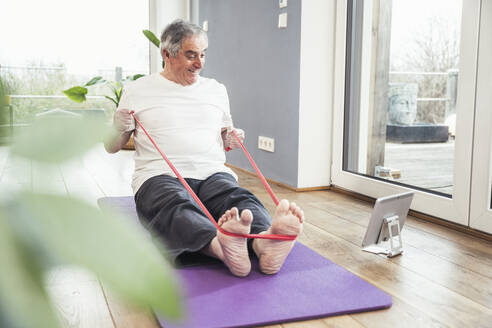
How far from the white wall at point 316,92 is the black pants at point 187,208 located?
118 centimetres

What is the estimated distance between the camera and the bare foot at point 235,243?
1474mm

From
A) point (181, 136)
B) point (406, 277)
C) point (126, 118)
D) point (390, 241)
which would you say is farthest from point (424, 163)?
point (126, 118)

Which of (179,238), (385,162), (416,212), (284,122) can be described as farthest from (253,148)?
(179,238)

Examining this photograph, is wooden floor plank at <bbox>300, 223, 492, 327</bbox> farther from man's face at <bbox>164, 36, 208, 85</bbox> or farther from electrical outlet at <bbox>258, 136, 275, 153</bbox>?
electrical outlet at <bbox>258, 136, 275, 153</bbox>

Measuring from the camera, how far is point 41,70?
0.28m

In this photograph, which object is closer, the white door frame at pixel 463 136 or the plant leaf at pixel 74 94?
the plant leaf at pixel 74 94

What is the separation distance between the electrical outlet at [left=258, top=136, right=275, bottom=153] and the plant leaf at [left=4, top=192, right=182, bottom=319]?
132 inches

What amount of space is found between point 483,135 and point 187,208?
1293 mm

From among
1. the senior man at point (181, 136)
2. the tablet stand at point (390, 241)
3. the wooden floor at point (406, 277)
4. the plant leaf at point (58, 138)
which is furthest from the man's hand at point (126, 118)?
the plant leaf at point (58, 138)

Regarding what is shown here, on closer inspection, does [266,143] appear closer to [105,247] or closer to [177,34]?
[177,34]

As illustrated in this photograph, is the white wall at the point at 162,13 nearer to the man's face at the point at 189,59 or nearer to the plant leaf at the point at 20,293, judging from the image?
the man's face at the point at 189,59

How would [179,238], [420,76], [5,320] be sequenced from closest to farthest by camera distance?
[5,320], [179,238], [420,76]

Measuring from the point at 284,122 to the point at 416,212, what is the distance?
45.4 inches

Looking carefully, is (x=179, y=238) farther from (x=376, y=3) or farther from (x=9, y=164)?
(x=376, y=3)
